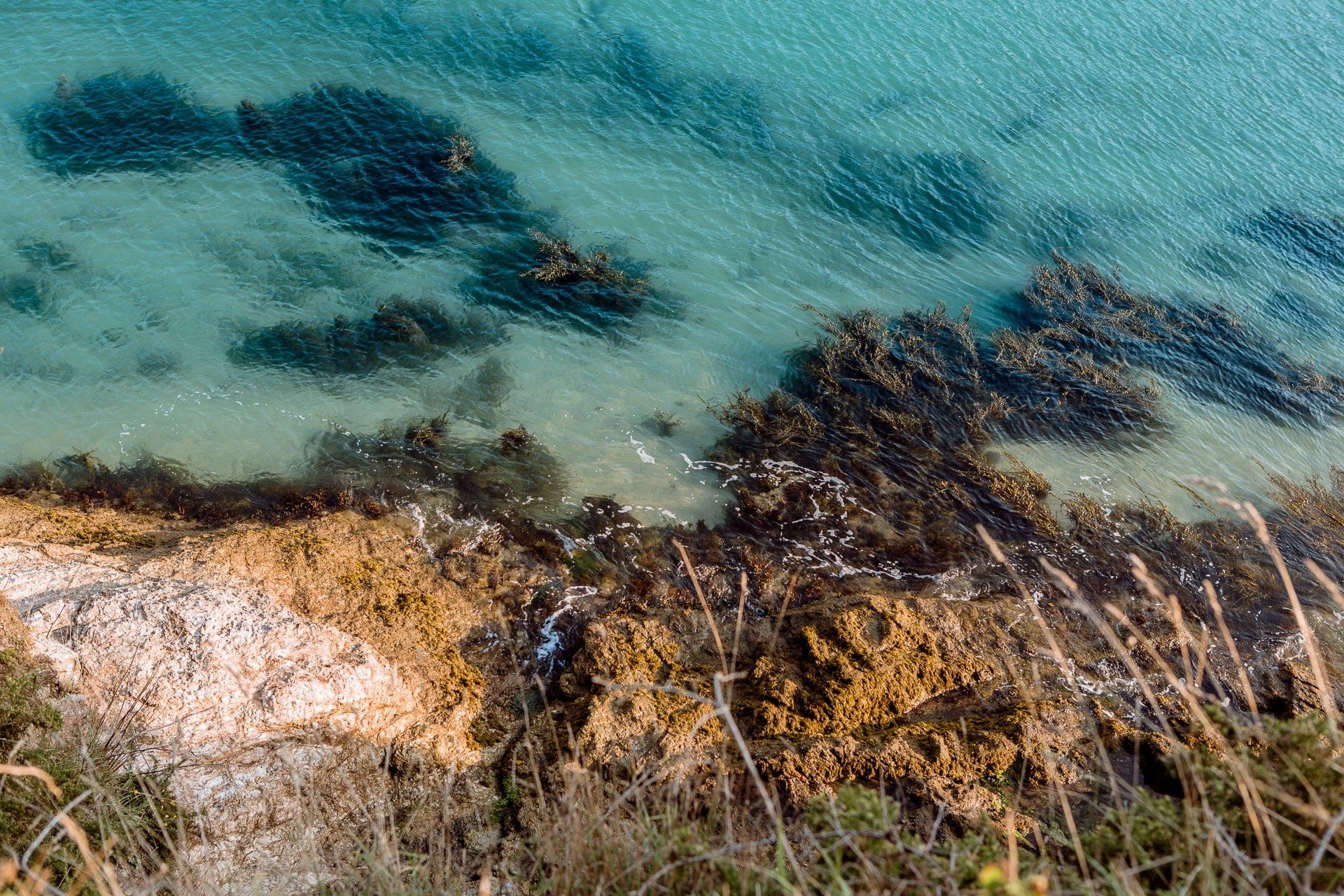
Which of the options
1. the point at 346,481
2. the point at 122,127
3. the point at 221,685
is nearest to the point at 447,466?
the point at 346,481

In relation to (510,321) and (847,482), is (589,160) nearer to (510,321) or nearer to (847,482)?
(510,321)

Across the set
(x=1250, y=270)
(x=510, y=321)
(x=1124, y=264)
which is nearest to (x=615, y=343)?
(x=510, y=321)

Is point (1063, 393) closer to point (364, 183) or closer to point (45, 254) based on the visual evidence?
point (364, 183)

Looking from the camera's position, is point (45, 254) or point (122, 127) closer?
point (45, 254)

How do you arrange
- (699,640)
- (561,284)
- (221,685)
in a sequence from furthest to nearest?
(561,284) < (699,640) < (221,685)

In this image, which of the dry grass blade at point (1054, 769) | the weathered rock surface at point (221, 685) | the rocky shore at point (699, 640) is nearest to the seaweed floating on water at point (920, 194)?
the rocky shore at point (699, 640)

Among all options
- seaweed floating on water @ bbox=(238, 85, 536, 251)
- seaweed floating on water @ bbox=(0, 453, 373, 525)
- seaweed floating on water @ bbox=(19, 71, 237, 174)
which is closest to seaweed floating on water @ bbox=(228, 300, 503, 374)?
seaweed floating on water @ bbox=(238, 85, 536, 251)
